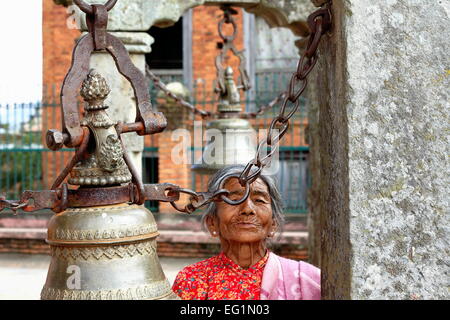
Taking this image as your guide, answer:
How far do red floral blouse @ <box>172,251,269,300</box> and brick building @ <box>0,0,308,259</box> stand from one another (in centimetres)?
536

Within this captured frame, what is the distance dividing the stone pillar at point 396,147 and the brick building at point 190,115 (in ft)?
20.2

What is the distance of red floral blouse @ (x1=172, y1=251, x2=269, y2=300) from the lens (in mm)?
2398

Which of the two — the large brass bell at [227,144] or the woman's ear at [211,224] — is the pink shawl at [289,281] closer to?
the woman's ear at [211,224]

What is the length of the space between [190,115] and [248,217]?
22.6 ft

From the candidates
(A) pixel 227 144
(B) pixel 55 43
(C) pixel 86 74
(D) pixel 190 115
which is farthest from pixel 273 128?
(B) pixel 55 43

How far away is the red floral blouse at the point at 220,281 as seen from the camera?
7.87ft

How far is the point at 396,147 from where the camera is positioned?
5.43 ft

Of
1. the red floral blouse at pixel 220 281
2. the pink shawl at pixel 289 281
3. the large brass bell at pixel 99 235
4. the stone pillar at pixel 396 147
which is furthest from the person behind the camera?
the red floral blouse at pixel 220 281

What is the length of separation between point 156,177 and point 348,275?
8164mm

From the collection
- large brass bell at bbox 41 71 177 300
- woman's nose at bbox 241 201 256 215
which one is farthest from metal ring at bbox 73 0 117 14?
woman's nose at bbox 241 201 256 215

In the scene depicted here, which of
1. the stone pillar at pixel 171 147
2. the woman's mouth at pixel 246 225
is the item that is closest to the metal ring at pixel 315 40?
the woman's mouth at pixel 246 225

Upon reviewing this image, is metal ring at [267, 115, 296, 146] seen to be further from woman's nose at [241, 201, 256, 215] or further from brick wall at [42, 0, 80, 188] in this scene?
brick wall at [42, 0, 80, 188]

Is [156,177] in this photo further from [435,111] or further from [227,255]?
[435,111]

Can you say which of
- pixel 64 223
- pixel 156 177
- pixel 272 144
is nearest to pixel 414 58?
pixel 272 144
